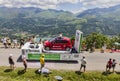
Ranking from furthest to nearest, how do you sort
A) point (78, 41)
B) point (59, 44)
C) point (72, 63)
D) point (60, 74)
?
point (59, 44) → point (78, 41) → point (72, 63) → point (60, 74)

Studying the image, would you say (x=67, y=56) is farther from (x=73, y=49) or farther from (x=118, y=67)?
(x=118, y=67)

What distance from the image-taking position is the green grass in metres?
29.6

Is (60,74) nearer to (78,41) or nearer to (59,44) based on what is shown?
(78,41)

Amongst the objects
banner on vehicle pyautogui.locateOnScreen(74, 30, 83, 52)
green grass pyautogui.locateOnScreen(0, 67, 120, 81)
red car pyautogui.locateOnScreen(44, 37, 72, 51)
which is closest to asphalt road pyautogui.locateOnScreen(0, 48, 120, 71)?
green grass pyautogui.locateOnScreen(0, 67, 120, 81)

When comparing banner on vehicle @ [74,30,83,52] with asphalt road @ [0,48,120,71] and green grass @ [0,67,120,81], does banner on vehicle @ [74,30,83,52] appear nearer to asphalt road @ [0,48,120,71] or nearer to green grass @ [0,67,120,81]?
asphalt road @ [0,48,120,71]

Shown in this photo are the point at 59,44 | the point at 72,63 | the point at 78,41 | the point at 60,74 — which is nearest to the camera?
the point at 60,74

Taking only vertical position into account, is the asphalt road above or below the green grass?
above

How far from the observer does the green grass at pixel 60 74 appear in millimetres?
29625

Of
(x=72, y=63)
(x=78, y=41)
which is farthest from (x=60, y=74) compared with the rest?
(x=78, y=41)

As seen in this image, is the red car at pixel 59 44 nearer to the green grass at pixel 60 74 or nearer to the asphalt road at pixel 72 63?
the asphalt road at pixel 72 63

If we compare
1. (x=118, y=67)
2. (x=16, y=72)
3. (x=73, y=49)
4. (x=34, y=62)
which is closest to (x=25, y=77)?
(x=16, y=72)

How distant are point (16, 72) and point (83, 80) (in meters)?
7.55

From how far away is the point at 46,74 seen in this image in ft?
99.3

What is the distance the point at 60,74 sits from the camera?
1209 inches
